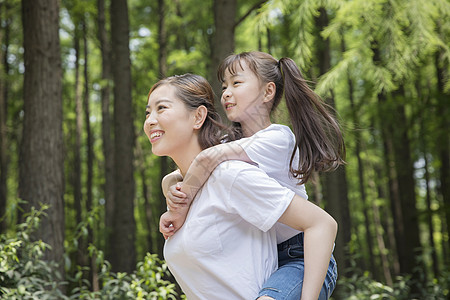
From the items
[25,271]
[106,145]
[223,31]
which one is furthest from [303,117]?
[106,145]

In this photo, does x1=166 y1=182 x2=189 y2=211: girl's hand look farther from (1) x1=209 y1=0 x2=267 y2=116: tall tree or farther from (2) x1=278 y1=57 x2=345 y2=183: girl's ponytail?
(1) x1=209 y1=0 x2=267 y2=116: tall tree

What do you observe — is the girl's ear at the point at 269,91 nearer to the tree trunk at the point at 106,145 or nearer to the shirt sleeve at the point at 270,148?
the shirt sleeve at the point at 270,148

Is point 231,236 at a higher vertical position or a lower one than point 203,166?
lower

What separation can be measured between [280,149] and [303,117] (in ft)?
0.50

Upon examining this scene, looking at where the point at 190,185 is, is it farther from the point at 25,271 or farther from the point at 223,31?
the point at 223,31

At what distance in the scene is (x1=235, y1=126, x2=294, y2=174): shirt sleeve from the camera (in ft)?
6.33

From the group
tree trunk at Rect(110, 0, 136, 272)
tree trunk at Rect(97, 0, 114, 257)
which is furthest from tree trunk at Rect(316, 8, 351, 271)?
tree trunk at Rect(97, 0, 114, 257)

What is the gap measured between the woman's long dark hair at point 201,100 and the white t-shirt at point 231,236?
258mm

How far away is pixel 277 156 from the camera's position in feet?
6.47

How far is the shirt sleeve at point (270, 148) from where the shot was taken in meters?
1.93

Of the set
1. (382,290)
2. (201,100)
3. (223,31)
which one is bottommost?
(382,290)

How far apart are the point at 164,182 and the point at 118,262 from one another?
21.9ft

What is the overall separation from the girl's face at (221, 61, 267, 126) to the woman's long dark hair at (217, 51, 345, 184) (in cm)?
2

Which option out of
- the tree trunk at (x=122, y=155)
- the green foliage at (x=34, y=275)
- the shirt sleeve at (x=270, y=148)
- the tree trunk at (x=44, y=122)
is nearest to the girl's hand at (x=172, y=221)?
the shirt sleeve at (x=270, y=148)
